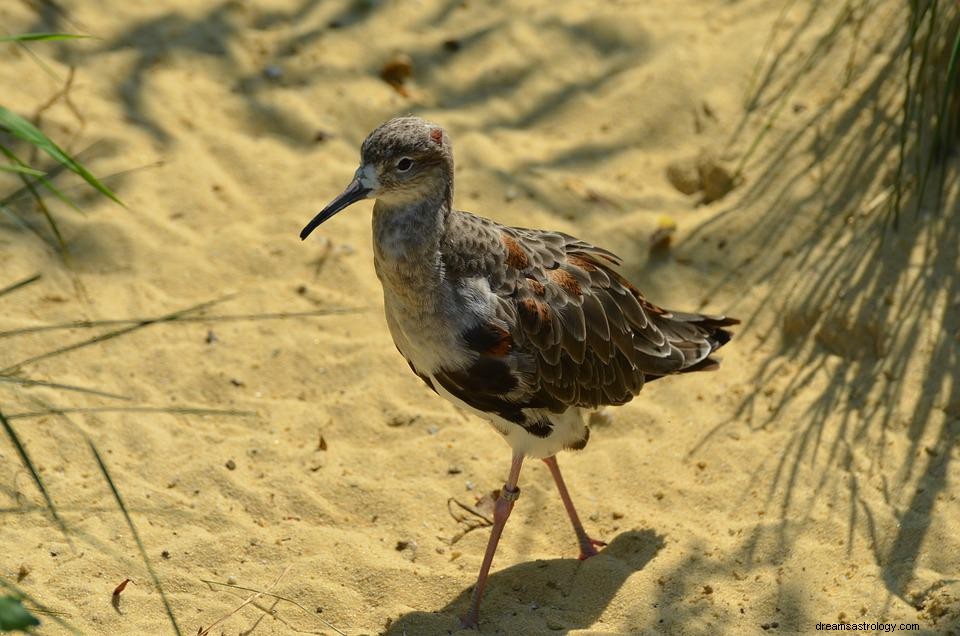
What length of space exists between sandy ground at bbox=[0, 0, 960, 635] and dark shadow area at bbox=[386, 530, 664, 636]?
2cm

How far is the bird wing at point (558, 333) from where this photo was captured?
497 centimetres

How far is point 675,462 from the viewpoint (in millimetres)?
6066

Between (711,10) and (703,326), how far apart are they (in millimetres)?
3786

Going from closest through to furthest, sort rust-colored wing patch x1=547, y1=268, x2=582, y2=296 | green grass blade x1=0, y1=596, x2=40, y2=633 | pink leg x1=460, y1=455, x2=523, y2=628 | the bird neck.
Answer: green grass blade x1=0, y1=596, x2=40, y2=633 → the bird neck → pink leg x1=460, y1=455, x2=523, y2=628 → rust-colored wing patch x1=547, y1=268, x2=582, y2=296

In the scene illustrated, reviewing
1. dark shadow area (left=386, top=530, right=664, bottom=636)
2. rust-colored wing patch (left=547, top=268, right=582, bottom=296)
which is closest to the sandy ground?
dark shadow area (left=386, top=530, right=664, bottom=636)

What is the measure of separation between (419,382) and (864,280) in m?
2.85

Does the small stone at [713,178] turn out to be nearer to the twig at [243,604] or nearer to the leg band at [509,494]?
the leg band at [509,494]

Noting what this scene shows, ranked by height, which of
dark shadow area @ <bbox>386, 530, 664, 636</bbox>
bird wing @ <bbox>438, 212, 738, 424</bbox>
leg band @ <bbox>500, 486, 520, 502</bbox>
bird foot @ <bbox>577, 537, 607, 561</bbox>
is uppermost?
bird wing @ <bbox>438, 212, 738, 424</bbox>

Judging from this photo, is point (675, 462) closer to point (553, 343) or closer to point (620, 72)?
point (553, 343)

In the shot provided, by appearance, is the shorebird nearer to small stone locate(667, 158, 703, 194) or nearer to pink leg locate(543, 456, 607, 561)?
pink leg locate(543, 456, 607, 561)

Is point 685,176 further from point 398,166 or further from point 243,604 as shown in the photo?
point 243,604

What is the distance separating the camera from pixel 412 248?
486 centimetres

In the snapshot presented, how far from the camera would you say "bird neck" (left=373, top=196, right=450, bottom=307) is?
4.86m

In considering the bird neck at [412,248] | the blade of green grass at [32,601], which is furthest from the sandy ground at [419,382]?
the bird neck at [412,248]
